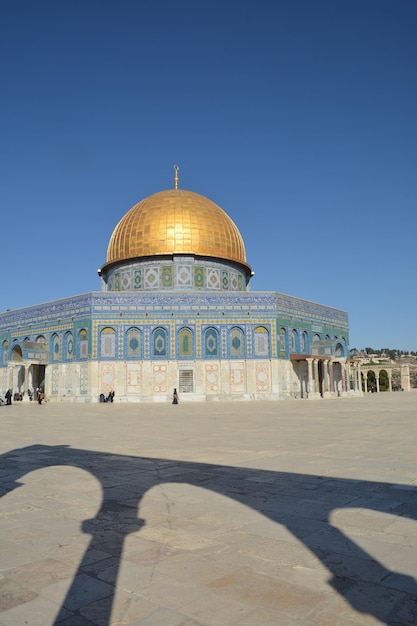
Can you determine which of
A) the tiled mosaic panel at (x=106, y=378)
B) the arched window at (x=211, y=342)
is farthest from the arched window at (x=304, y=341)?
the tiled mosaic panel at (x=106, y=378)

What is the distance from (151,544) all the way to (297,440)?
20.0 ft

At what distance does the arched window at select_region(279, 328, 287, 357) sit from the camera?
3084 cm

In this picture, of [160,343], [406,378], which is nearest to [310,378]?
[160,343]

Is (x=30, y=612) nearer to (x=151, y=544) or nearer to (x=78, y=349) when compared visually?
(x=151, y=544)

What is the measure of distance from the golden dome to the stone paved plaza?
2735 cm

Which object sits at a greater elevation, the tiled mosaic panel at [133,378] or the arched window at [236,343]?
the arched window at [236,343]

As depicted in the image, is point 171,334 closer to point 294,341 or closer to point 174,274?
point 174,274

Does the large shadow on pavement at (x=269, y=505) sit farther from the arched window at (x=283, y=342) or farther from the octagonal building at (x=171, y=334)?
the arched window at (x=283, y=342)

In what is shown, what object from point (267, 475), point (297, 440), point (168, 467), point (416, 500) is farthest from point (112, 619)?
point (297, 440)

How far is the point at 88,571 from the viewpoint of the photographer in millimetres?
3010

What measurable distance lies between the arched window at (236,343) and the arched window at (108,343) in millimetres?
6828

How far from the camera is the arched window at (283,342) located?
30841mm

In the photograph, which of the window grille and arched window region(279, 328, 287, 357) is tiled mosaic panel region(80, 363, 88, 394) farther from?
arched window region(279, 328, 287, 357)

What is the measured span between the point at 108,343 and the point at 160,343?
9.79ft
